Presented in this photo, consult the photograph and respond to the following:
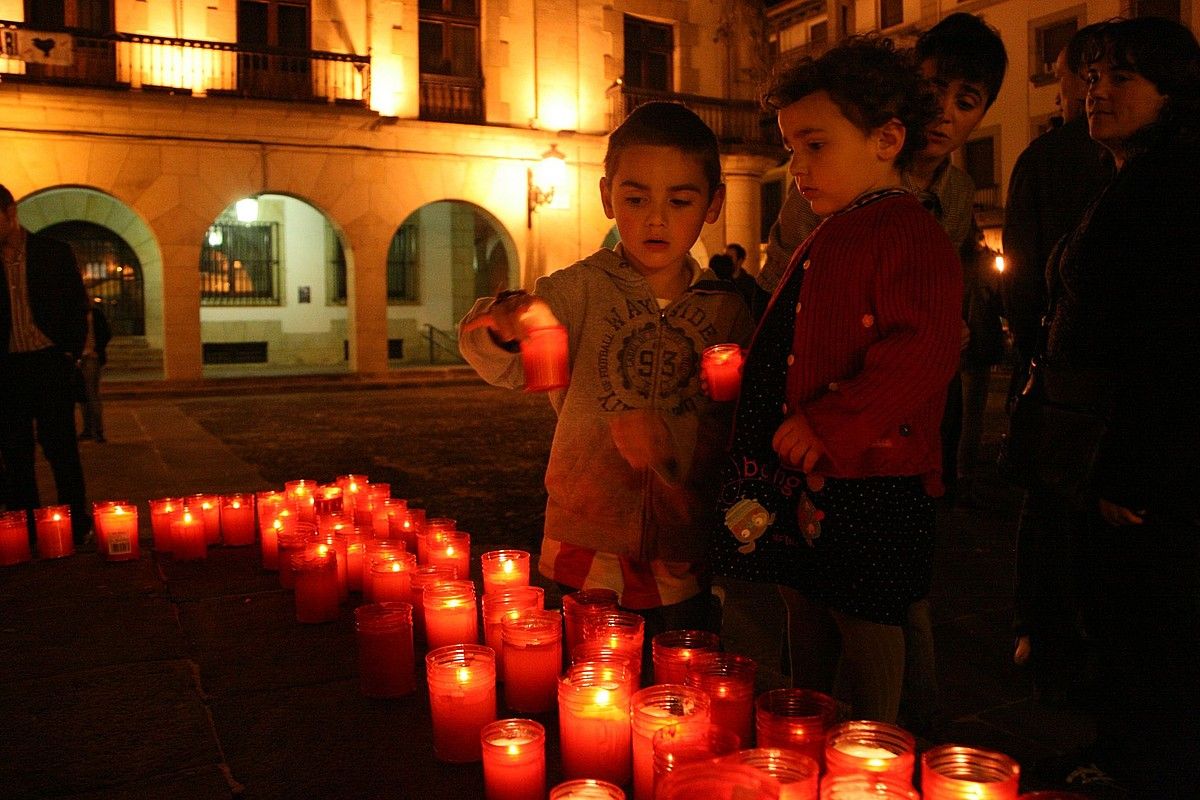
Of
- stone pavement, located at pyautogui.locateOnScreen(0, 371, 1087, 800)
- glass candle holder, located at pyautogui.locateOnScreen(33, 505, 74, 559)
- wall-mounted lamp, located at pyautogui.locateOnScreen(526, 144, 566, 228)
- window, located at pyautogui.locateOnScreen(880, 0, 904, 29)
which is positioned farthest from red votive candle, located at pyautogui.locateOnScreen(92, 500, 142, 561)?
window, located at pyautogui.locateOnScreen(880, 0, 904, 29)

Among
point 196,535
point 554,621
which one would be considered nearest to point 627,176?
point 554,621

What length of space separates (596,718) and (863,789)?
724 mm

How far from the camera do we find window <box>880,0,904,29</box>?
27906 millimetres

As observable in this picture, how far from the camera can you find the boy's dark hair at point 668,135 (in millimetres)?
2453

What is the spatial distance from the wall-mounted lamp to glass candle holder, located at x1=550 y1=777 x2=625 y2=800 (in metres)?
18.8

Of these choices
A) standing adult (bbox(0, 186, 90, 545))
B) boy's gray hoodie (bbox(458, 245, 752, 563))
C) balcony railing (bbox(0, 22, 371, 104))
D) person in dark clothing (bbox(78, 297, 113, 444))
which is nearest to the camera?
boy's gray hoodie (bbox(458, 245, 752, 563))

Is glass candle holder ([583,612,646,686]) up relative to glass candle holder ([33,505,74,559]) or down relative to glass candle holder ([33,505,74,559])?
up

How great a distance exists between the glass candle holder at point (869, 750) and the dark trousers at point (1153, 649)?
0.90 m

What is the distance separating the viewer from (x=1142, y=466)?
2215 mm

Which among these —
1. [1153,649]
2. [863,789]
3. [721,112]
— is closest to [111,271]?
[721,112]

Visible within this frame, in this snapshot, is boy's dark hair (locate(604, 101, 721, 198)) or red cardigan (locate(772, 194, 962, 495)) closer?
red cardigan (locate(772, 194, 962, 495))

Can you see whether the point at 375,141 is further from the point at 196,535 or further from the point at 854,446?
the point at 854,446

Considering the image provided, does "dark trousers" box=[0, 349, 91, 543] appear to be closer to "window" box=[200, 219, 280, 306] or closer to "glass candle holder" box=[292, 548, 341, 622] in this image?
"glass candle holder" box=[292, 548, 341, 622]

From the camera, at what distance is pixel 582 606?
253 centimetres
